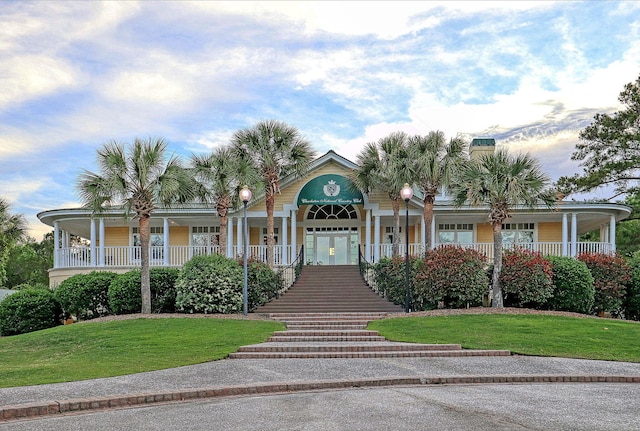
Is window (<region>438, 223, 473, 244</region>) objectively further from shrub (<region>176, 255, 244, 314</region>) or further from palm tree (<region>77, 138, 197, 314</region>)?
palm tree (<region>77, 138, 197, 314</region>)

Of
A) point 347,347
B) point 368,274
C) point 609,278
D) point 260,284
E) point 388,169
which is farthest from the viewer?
point 368,274

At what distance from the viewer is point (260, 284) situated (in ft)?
73.8

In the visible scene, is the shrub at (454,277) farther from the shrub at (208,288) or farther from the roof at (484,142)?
the roof at (484,142)

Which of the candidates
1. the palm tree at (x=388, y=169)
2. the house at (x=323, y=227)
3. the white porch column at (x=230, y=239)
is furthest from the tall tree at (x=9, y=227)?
the palm tree at (x=388, y=169)

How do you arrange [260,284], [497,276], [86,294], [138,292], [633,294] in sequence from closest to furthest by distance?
[497,276] < [138,292] < [633,294] < [86,294] < [260,284]

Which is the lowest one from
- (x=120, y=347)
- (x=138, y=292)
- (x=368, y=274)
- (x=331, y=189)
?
(x=120, y=347)

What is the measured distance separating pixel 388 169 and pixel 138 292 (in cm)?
1135

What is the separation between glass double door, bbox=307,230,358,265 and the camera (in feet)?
103

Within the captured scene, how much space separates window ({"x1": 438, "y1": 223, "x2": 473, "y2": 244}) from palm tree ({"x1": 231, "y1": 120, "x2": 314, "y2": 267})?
909cm

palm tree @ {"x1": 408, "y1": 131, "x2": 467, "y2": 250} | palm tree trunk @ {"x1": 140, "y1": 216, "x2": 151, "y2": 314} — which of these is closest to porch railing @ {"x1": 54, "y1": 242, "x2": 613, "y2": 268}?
palm tree @ {"x1": 408, "y1": 131, "x2": 467, "y2": 250}

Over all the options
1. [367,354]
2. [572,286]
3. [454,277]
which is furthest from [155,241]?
[367,354]

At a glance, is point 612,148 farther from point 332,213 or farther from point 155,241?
point 155,241

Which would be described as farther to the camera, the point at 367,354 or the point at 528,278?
the point at 528,278

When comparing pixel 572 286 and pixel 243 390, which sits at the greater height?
pixel 572 286
